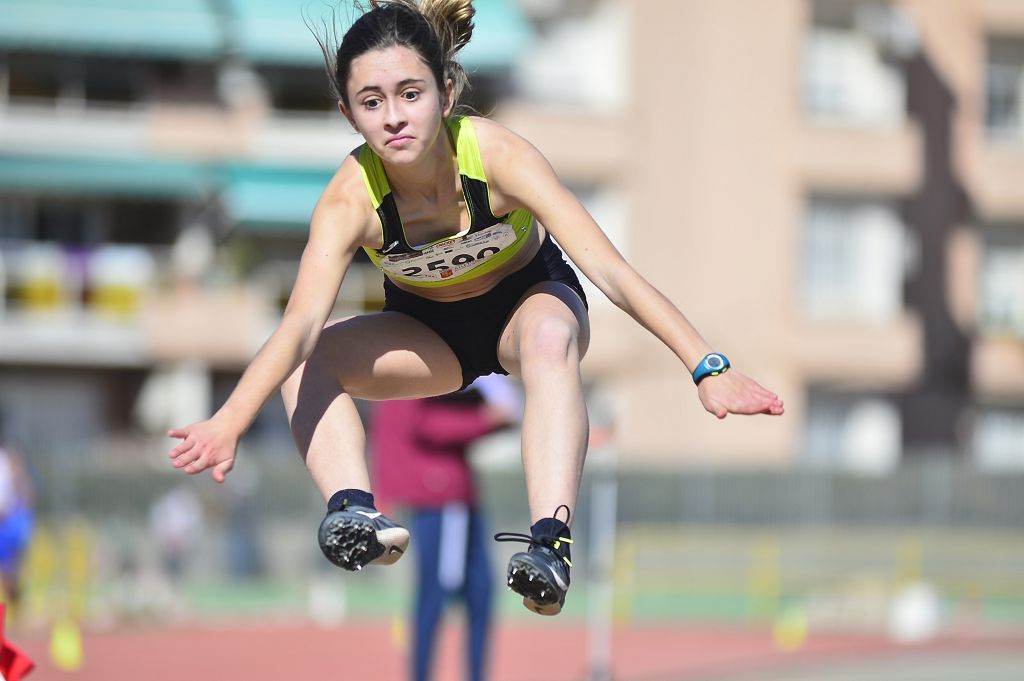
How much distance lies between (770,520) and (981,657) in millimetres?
9783

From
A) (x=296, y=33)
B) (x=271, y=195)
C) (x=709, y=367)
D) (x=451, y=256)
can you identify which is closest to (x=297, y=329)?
(x=451, y=256)

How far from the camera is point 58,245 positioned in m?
28.0

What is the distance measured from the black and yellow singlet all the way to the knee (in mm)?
331

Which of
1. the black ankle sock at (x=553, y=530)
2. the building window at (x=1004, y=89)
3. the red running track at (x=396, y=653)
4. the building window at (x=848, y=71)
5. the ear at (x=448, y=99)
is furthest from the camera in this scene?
the building window at (x=1004, y=89)

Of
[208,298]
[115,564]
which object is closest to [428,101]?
[115,564]

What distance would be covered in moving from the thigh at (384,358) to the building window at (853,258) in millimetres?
22576

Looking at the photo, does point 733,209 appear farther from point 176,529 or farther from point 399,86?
point 399,86

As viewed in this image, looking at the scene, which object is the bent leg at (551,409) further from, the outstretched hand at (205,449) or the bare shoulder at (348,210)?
the outstretched hand at (205,449)

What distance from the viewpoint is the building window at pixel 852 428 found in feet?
90.9

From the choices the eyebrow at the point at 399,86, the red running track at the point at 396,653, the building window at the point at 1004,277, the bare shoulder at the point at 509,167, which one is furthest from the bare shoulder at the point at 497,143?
the building window at the point at 1004,277

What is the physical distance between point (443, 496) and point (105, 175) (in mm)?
19274

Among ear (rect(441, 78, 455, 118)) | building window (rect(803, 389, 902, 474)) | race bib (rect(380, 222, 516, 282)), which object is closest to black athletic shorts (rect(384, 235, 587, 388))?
race bib (rect(380, 222, 516, 282))

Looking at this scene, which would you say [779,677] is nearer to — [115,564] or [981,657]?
[981,657]

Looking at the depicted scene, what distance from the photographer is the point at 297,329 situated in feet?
14.9
